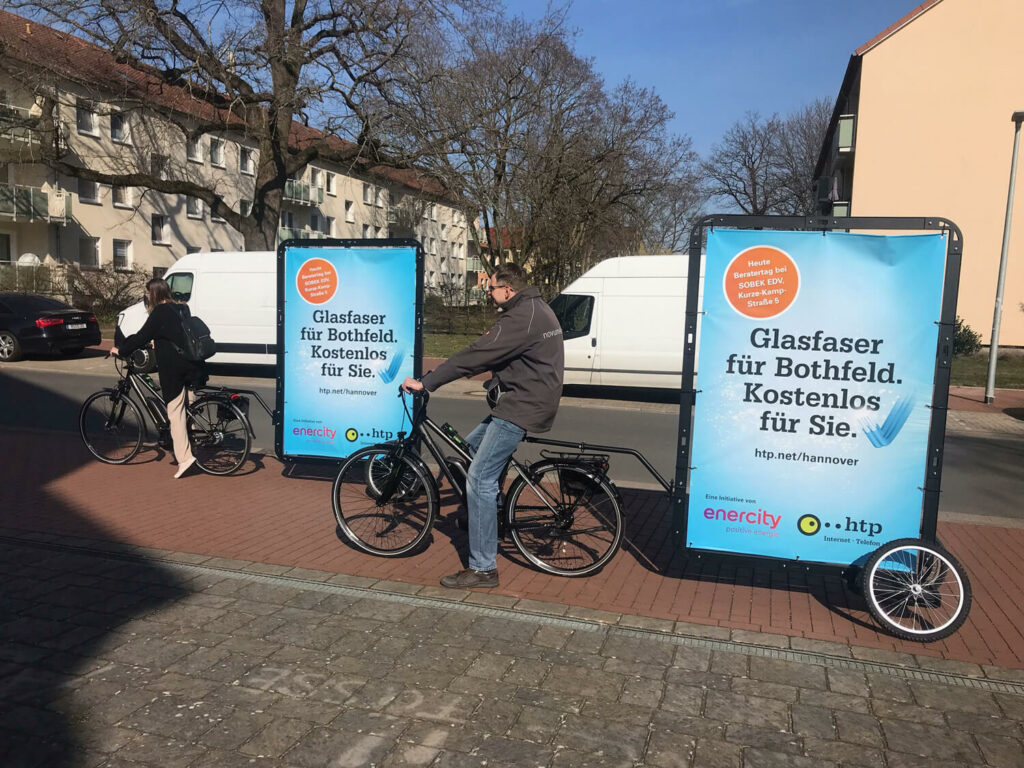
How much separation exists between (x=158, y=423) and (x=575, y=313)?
903 cm

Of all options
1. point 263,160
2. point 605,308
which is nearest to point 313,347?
point 605,308

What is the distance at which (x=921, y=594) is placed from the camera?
4.32 metres

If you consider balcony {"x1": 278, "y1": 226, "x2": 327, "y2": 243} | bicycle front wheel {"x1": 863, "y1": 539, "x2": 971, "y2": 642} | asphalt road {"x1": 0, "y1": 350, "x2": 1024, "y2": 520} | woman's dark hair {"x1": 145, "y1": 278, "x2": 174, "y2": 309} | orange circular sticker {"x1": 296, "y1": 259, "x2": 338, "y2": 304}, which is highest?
Result: balcony {"x1": 278, "y1": 226, "x2": 327, "y2": 243}

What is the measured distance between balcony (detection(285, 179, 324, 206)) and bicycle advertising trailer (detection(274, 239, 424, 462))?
46.7m

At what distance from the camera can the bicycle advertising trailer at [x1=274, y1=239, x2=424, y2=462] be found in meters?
6.63

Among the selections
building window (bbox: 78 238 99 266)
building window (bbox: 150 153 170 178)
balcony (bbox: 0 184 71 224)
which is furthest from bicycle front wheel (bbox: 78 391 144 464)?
building window (bbox: 78 238 99 266)

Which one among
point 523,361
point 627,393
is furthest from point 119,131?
point 523,361

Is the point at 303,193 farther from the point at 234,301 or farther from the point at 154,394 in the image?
the point at 154,394

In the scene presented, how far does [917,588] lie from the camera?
4293 millimetres

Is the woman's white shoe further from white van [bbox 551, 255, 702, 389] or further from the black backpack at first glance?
white van [bbox 551, 255, 702, 389]

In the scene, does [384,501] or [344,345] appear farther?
[344,345]

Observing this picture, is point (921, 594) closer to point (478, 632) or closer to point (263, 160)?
point (478, 632)

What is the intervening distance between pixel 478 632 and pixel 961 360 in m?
26.2

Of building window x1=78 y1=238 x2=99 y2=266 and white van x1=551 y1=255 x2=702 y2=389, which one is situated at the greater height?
building window x1=78 y1=238 x2=99 y2=266
